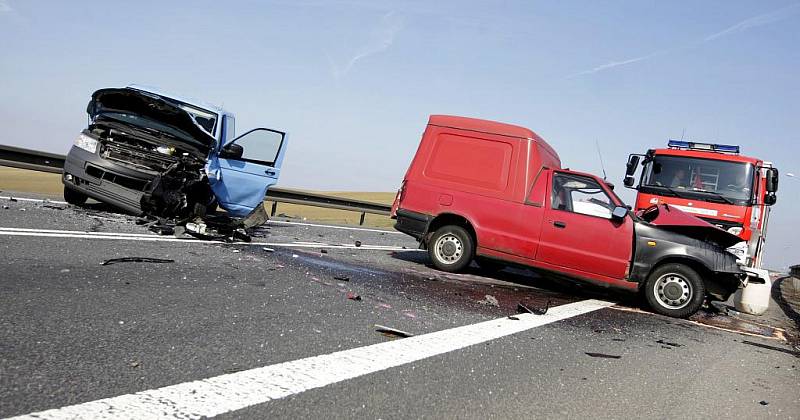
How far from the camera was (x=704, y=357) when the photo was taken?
17.0 feet

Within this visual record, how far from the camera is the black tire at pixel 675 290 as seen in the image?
24.4 ft

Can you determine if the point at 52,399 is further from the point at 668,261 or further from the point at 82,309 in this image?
the point at 668,261

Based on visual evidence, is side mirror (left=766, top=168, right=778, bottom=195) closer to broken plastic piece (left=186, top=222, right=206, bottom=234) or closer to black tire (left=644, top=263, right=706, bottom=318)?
black tire (left=644, top=263, right=706, bottom=318)

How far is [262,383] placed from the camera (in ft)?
9.64

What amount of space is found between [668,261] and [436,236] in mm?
3057

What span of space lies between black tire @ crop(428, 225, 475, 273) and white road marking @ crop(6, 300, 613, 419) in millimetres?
3870

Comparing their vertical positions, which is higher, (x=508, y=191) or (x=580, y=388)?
(x=508, y=191)

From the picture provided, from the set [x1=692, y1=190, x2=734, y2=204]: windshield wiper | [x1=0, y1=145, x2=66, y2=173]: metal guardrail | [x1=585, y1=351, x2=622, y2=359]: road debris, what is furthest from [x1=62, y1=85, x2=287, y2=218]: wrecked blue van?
[x1=692, y1=190, x2=734, y2=204]: windshield wiper

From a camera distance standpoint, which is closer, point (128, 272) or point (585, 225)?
point (128, 272)

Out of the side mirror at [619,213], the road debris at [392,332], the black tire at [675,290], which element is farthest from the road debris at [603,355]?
the side mirror at [619,213]

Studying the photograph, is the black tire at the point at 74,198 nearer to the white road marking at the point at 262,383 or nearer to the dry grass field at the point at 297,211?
the white road marking at the point at 262,383

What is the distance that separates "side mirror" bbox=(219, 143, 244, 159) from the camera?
9.02m

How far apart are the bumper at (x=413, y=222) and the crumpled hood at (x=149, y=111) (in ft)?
10.1

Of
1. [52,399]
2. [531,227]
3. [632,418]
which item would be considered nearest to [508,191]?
[531,227]
